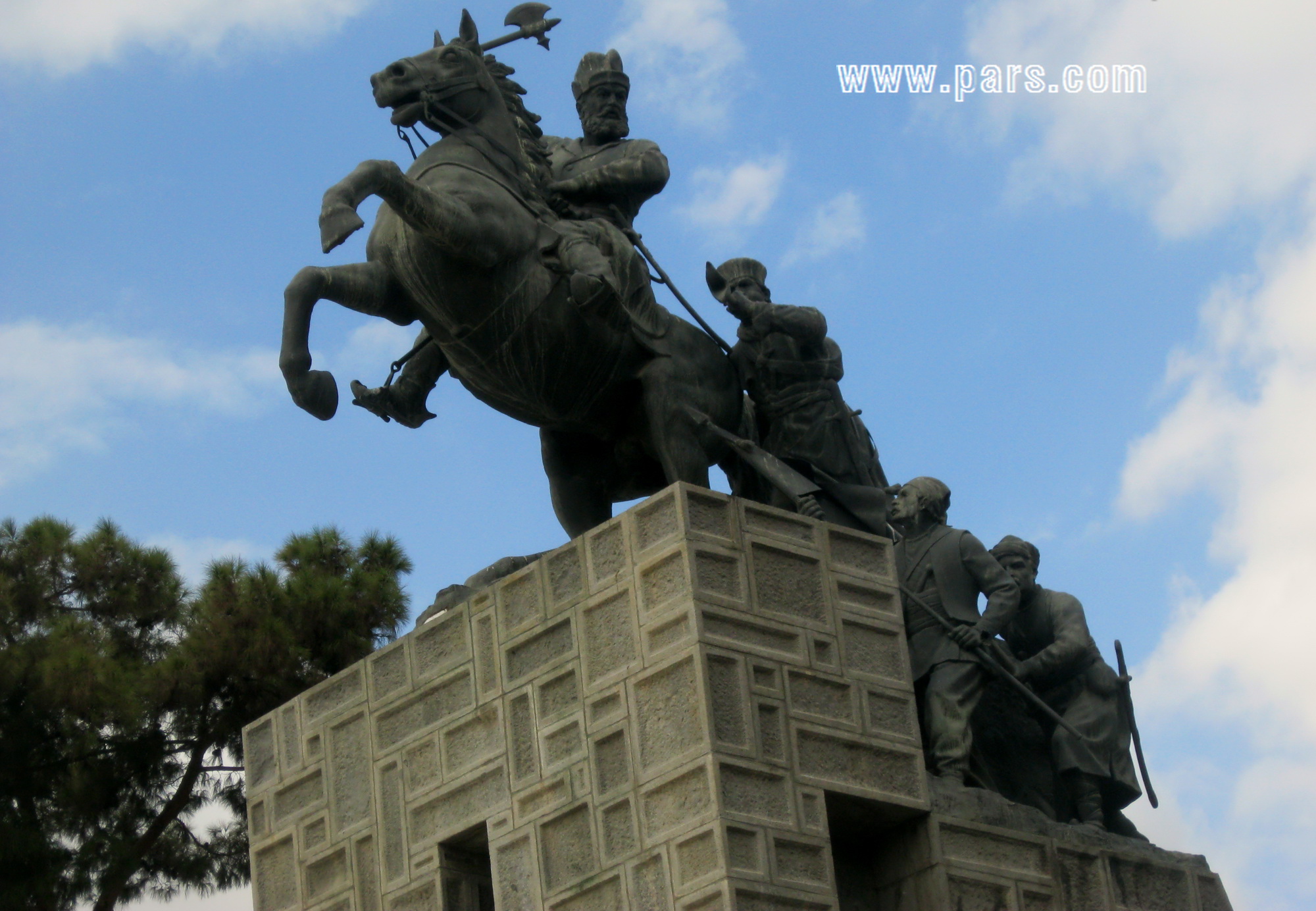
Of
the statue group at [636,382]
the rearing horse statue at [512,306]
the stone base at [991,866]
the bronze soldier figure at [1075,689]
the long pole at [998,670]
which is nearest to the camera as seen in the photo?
the stone base at [991,866]

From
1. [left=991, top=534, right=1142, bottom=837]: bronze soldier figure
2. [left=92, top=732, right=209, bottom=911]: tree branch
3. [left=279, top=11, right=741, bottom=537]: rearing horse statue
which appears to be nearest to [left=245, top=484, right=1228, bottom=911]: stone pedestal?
[left=991, top=534, right=1142, bottom=837]: bronze soldier figure

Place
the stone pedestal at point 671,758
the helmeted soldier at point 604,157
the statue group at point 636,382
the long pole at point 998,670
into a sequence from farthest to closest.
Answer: the helmeted soldier at point 604,157
the long pole at point 998,670
the statue group at point 636,382
the stone pedestal at point 671,758

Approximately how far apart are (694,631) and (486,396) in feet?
7.20

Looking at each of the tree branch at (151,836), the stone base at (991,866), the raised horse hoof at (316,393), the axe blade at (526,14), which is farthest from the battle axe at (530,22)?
the tree branch at (151,836)

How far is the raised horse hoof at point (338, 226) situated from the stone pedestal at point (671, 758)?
174cm

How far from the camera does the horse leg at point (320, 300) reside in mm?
11078

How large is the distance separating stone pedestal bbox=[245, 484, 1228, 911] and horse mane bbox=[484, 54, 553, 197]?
225 centimetres

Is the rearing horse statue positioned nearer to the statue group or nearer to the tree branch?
the statue group

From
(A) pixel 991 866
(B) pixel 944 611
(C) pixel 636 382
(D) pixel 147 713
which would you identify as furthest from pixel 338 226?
(D) pixel 147 713

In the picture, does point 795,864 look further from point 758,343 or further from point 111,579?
point 111,579

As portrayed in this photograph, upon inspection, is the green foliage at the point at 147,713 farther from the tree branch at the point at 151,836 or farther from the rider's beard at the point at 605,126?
the rider's beard at the point at 605,126

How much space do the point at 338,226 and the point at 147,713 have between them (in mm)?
7474

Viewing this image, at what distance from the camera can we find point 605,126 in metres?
12.7

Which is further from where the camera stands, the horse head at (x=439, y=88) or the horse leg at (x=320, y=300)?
the horse head at (x=439, y=88)
